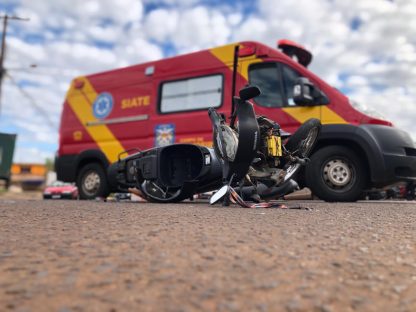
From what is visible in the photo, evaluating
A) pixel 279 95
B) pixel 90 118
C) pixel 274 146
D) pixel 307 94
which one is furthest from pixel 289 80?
pixel 90 118

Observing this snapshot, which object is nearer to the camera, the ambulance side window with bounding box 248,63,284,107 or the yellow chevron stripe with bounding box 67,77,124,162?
the ambulance side window with bounding box 248,63,284,107

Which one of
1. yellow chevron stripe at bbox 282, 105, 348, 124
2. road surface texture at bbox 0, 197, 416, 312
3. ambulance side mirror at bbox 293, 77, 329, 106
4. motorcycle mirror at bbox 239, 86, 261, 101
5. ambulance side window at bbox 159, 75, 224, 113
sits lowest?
road surface texture at bbox 0, 197, 416, 312

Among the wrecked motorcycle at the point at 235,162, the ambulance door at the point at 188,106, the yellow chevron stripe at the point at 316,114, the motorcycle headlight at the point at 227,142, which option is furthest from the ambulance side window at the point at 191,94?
the motorcycle headlight at the point at 227,142


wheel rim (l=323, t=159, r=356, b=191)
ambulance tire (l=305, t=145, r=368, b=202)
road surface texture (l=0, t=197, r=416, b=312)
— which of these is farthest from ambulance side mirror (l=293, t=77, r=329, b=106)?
road surface texture (l=0, t=197, r=416, b=312)

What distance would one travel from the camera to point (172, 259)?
1.40 metres

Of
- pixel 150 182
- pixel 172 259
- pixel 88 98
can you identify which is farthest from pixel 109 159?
pixel 172 259

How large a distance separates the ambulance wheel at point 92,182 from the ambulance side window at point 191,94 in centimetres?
163

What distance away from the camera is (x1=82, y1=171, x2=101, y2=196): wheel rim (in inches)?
288

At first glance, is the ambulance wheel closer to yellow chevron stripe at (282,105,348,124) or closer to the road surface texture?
yellow chevron stripe at (282,105,348,124)

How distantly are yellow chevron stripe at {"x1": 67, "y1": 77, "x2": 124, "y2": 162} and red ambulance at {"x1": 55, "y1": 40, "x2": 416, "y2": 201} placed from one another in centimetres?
2

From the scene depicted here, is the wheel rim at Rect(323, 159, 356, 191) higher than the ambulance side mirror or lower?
lower

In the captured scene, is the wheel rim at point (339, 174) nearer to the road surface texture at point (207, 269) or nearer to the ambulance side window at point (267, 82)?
the ambulance side window at point (267, 82)

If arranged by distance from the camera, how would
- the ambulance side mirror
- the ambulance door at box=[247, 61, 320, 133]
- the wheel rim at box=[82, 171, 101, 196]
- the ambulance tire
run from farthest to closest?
1. the wheel rim at box=[82, 171, 101, 196]
2. the ambulance door at box=[247, 61, 320, 133]
3. the ambulance side mirror
4. the ambulance tire

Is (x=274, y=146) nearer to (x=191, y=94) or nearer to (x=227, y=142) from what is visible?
(x=227, y=142)
